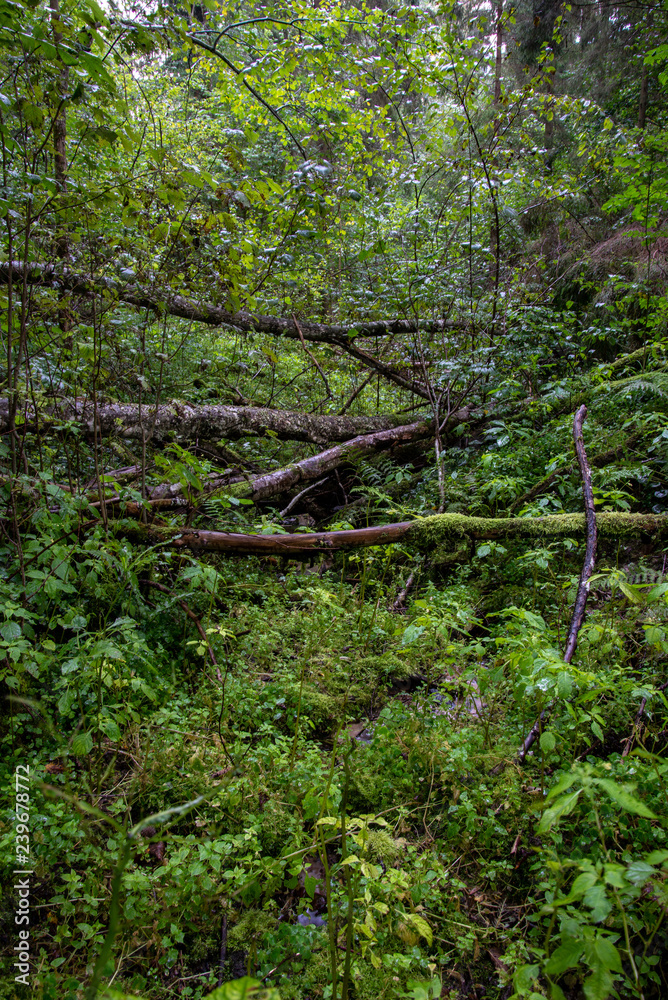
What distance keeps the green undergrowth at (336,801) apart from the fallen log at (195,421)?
1318 mm

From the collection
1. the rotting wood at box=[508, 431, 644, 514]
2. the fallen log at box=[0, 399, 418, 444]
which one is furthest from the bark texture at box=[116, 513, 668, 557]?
the fallen log at box=[0, 399, 418, 444]

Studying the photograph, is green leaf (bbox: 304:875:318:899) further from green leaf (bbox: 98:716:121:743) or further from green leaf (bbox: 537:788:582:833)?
green leaf (bbox: 98:716:121:743)

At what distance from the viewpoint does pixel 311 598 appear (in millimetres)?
4199

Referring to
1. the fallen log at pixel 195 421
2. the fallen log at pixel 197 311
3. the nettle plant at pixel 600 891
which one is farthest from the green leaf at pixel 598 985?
the fallen log at pixel 197 311

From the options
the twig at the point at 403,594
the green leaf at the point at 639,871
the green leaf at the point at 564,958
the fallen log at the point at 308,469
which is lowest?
the twig at the point at 403,594

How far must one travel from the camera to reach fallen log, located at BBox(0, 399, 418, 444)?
13.7 ft

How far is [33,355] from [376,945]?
14.6 ft

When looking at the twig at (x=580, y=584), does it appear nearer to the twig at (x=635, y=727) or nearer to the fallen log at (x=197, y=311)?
the twig at (x=635, y=727)

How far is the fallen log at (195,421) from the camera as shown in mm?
4164

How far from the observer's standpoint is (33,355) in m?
4.18

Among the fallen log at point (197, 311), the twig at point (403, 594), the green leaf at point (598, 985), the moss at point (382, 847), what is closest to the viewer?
the green leaf at point (598, 985)

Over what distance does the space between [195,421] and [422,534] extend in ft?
8.63

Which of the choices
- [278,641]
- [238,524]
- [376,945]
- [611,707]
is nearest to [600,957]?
[376,945]

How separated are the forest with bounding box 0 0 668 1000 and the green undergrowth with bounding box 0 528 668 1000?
0.06 feet
